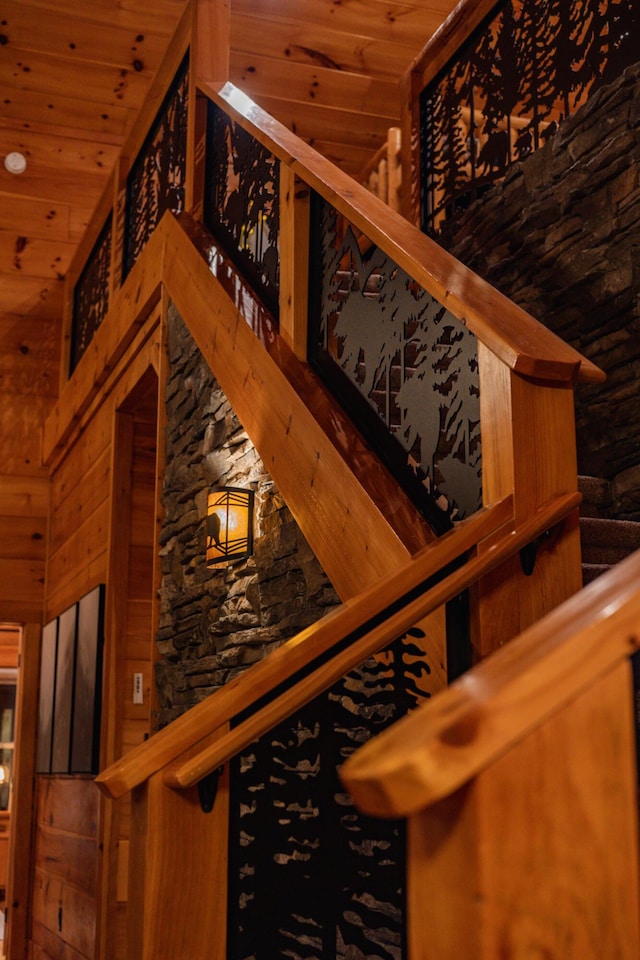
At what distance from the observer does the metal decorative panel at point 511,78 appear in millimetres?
3980

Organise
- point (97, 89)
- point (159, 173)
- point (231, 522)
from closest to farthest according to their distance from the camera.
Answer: point (231, 522), point (159, 173), point (97, 89)

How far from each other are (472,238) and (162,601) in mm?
2095

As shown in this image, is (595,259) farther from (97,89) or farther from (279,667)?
(97,89)

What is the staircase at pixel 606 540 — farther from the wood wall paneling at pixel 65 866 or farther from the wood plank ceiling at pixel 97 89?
the wood plank ceiling at pixel 97 89

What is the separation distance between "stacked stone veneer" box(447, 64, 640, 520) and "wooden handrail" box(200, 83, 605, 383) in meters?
1.16

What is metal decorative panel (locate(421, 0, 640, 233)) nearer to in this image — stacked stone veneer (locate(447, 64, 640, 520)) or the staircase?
stacked stone veneer (locate(447, 64, 640, 520))

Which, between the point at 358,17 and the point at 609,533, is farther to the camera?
the point at 358,17

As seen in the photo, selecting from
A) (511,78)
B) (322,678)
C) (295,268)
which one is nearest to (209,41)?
(511,78)

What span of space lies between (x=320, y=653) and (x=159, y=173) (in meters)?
4.02

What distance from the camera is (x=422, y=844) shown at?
920 mm

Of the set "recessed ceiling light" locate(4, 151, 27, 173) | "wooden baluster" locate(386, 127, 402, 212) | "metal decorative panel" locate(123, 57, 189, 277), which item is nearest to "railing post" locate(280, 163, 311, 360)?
"metal decorative panel" locate(123, 57, 189, 277)

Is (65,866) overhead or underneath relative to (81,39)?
underneath

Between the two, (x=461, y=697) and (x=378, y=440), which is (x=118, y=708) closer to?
(x=378, y=440)

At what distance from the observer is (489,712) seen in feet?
2.82
